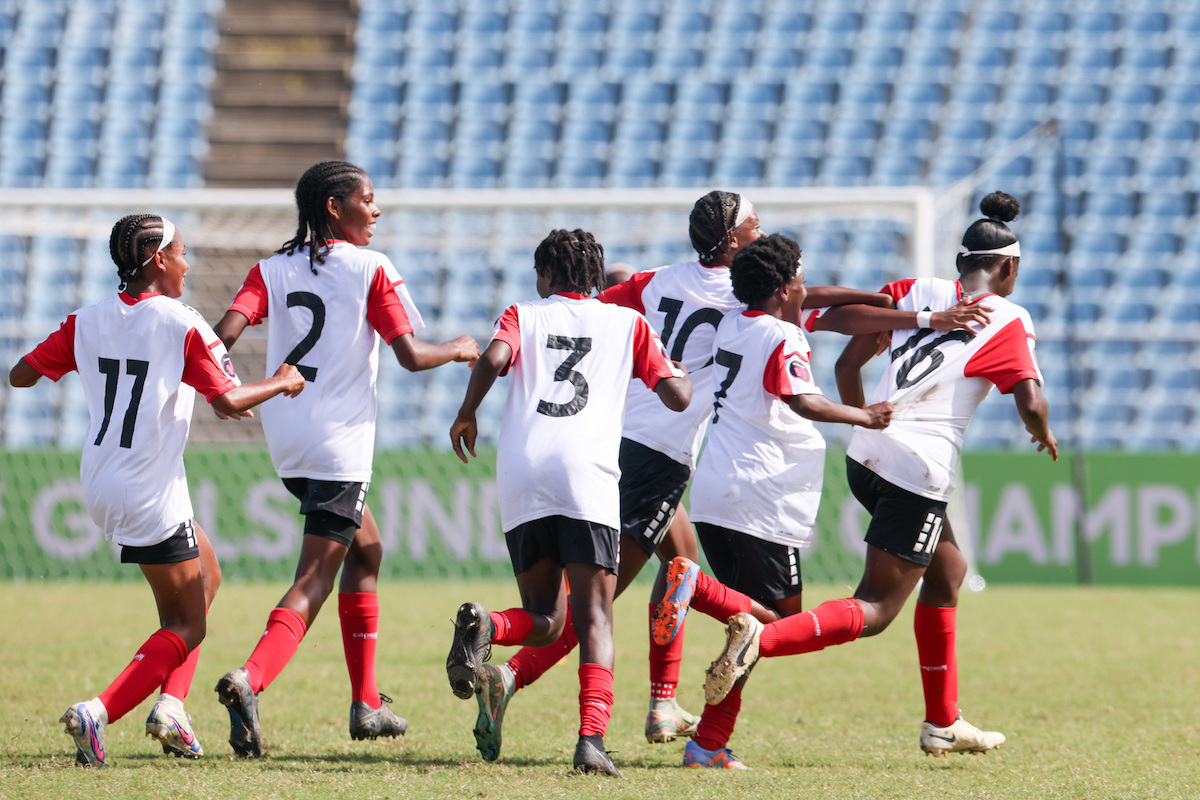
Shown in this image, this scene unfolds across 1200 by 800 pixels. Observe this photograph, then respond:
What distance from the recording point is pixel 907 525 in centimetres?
423

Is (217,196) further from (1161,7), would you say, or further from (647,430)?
(1161,7)

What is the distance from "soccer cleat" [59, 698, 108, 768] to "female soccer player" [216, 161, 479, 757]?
0.47m

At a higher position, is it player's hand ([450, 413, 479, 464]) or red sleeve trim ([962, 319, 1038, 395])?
red sleeve trim ([962, 319, 1038, 395])

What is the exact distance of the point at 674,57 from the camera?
16172 millimetres

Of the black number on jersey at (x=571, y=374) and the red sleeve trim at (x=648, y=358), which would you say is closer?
the black number on jersey at (x=571, y=374)

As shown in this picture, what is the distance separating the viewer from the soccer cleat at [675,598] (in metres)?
3.95

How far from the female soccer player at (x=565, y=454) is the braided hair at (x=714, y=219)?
677 mm

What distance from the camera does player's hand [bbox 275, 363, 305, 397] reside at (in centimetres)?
395

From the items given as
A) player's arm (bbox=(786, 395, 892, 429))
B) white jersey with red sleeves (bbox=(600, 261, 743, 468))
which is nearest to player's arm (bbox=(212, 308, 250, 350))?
white jersey with red sleeves (bbox=(600, 261, 743, 468))

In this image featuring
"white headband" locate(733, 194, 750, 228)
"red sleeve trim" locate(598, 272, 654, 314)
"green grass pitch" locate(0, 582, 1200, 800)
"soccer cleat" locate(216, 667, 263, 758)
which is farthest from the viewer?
"red sleeve trim" locate(598, 272, 654, 314)

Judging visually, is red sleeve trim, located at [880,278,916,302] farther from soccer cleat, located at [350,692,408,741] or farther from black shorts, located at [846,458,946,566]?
soccer cleat, located at [350,692,408,741]

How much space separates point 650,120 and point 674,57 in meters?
1.16

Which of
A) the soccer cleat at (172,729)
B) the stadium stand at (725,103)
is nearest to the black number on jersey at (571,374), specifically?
the soccer cleat at (172,729)

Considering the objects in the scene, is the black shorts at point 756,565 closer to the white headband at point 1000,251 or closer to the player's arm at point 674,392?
the player's arm at point 674,392
